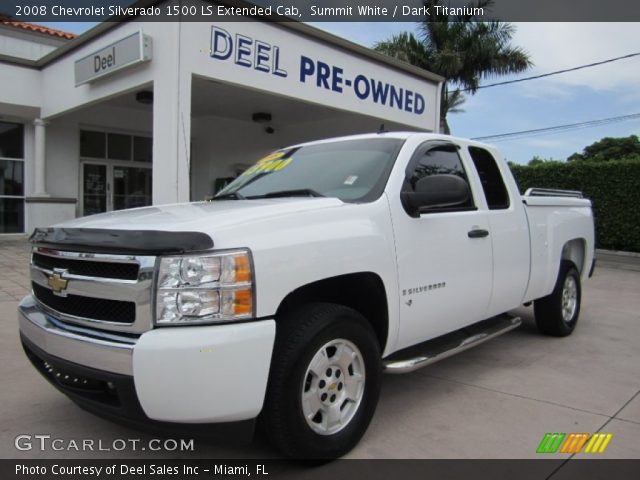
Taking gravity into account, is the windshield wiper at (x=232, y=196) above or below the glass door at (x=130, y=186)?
below

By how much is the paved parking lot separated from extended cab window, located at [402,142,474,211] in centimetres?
143

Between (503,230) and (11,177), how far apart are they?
44.3ft

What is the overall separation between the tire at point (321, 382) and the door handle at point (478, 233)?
129cm

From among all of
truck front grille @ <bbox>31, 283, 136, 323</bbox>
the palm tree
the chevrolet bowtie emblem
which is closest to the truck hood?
the chevrolet bowtie emblem

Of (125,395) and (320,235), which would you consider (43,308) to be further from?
(320,235)

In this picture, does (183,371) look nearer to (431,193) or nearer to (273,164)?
(431,193)

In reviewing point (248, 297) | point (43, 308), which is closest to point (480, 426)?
point (248, 297)

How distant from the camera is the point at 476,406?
3.75m

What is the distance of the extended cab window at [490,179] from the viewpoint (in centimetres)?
447

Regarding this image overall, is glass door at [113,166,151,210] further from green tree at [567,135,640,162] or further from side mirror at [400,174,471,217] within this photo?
green tree at [567,135,640,162]

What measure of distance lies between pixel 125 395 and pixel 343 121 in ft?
43.9

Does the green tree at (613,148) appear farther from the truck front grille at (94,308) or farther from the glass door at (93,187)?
the truck front grille at (94,308)

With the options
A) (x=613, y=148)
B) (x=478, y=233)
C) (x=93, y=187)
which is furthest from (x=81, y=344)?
(x=613, y=148)

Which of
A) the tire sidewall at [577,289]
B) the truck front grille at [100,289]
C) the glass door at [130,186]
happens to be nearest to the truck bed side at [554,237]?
the tire sidewall at [577,289]
